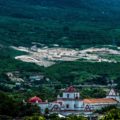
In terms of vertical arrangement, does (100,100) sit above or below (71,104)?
above

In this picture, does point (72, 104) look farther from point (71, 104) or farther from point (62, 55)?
point (62, 55)

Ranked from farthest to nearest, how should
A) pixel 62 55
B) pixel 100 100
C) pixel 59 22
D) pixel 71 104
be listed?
pixel 59 22 < pixel 62 55 < pixel 100 100 < pixel 71 104

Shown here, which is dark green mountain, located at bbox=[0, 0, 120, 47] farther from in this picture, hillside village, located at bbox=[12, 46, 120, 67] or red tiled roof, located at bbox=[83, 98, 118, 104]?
red tiled roof, located at bbox=[83, 98, 118, 104]

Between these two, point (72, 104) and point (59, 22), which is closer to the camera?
point (72, 104)

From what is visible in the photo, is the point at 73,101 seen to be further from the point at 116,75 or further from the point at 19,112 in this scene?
the point at 116,75

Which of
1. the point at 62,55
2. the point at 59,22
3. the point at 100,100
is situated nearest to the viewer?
the point at 100,100

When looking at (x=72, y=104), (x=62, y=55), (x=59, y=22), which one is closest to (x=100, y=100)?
(x=72, y=104)

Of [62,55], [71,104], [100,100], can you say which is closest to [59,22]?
[62,55]

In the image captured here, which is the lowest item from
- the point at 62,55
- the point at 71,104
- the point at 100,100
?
the point at 71,104
